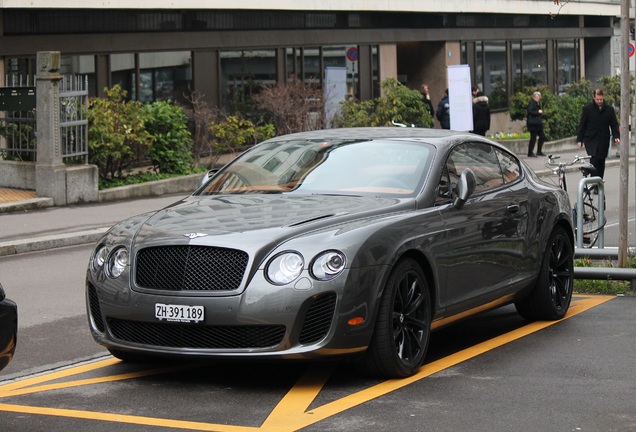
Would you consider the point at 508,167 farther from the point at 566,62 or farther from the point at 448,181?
the point at 566,62

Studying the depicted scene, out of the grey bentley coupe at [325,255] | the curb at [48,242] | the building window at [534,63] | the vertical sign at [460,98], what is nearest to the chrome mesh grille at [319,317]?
the grey bentley coupe at [325,255]

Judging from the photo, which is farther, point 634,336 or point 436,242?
point 634,336

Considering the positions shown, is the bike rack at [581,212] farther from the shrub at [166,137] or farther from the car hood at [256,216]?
the shrub at [166,137]

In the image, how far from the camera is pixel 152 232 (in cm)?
760

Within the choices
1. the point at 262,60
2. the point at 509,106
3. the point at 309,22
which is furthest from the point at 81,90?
the point at 509,106

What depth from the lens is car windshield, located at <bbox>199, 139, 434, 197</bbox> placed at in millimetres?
8414

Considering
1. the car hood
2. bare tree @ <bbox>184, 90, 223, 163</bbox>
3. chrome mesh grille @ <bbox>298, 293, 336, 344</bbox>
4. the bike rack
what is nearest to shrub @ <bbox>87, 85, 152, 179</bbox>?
bare tree @ <bbox>184, 90, 223, 163</bbox>

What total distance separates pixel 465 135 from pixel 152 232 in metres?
2.71

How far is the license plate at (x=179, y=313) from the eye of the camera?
23.5 feet

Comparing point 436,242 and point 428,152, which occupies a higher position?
point 428,152

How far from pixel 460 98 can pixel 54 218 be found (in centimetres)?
1550

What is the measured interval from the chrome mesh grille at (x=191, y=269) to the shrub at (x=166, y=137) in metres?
16.0

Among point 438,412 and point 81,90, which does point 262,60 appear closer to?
point 81,90

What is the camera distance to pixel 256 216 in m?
7.73
